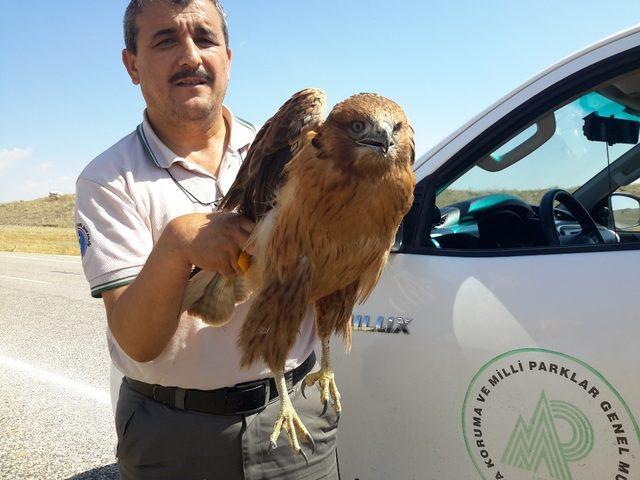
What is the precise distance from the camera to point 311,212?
5.83 ft

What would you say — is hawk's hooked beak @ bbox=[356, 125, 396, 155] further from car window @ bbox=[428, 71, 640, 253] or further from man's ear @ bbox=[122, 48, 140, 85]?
man's ear @ bbox=[122, 48, 140, 85]

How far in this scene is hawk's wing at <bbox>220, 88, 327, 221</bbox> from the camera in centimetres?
186

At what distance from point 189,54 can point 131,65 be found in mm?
355

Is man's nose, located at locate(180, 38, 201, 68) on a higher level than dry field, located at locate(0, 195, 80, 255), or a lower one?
higher

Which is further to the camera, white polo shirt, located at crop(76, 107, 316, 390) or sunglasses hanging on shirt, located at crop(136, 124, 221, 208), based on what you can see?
sunglasses hanging on shirt, located at crop(136, 124, 221, 208)

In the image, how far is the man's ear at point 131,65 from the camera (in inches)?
89.2

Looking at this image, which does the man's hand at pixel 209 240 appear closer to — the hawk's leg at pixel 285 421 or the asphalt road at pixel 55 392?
the hawk's leg at pixel 285 421

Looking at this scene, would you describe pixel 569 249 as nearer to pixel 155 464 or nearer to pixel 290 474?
pixel 290 474

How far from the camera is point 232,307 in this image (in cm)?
207

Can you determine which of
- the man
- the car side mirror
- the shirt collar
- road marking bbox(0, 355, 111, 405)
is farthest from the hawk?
road marking bbox(0, 355, 111, 405)

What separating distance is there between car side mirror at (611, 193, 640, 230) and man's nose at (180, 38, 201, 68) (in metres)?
2.13

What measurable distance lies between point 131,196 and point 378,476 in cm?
154

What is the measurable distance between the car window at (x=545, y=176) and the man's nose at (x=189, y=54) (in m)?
1.15

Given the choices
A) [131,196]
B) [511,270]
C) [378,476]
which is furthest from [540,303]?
[131,196]
